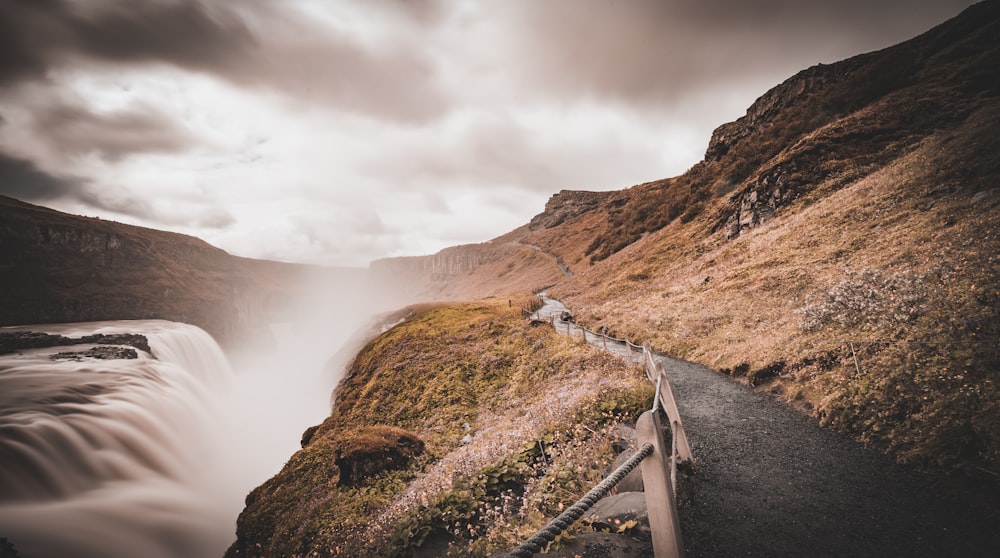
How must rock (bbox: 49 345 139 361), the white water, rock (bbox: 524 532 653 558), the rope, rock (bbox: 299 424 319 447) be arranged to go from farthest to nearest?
rock (bbox: 49 345 139 361) < rock (bbox: 299 424 319 447) < the white water < rock (bbox: 524 532 653 558) < the rope

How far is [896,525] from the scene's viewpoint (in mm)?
4656

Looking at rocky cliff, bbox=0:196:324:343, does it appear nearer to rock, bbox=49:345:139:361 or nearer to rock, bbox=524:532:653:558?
rock, bbox=49:345:139:361

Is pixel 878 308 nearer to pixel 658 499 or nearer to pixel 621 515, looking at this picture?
pixel 621 515

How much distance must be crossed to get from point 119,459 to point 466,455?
24158 millimetres

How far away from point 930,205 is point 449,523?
27.5 metres

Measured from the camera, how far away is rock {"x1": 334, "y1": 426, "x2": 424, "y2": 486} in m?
11.9

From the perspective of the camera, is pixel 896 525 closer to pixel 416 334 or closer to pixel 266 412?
pixel 416 334

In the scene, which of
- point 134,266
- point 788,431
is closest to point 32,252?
point 134,266

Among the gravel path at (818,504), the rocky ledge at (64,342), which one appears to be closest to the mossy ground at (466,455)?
the gravel path at (818,504)

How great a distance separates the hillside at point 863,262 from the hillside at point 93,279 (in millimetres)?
132116

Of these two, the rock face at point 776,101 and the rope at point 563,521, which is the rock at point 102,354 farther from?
the rock face at point 776,101

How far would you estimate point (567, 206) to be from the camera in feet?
542

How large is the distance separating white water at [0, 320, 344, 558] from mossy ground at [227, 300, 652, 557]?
6538 millimetres

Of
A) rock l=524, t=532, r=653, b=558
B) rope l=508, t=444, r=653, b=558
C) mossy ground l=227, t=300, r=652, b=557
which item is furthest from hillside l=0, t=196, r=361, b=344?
rope l=508, t=444, r=653, b=558
